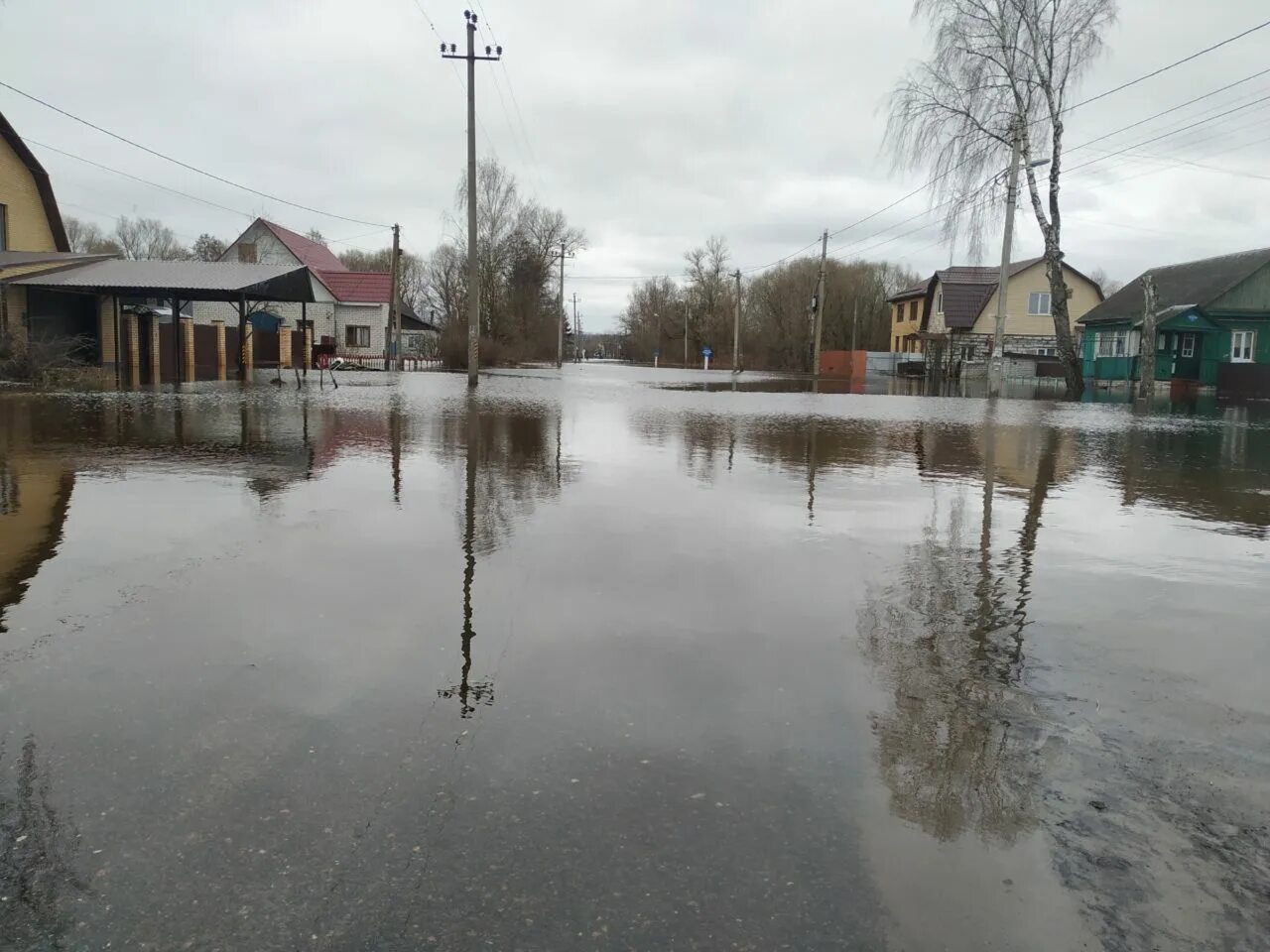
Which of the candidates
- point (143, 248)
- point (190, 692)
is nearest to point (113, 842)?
point (190, 692)

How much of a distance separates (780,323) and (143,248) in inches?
2386

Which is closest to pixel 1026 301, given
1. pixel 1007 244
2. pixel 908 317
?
pixel 908 317

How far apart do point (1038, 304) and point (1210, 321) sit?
65.9ft

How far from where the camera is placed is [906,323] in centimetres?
7562

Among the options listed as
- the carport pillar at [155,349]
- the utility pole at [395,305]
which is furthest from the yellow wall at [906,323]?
the carport pillar at [155,349]

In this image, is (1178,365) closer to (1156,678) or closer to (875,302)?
(1156,678)

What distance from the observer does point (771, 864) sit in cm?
281

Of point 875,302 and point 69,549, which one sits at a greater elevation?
point 875,302

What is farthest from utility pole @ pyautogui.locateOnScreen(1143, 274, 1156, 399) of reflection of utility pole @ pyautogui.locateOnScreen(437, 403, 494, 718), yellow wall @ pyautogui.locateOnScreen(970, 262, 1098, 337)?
reflection of utility pole @ pyautogui.locateOnScreen(437, 403, 494, 718)

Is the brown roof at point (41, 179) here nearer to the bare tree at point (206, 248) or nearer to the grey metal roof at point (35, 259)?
the grey metal roof at point (35, 259)

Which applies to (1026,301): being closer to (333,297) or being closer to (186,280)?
(333,297)

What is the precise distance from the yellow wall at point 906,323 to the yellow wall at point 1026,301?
9630 mm

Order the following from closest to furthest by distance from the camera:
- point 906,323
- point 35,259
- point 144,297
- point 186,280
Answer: point 186,280 < point 35,259 < point 144,297 < point 906,323

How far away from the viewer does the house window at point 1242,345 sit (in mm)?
41312
